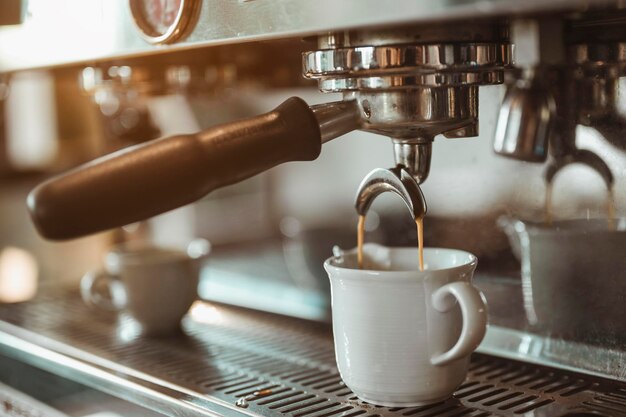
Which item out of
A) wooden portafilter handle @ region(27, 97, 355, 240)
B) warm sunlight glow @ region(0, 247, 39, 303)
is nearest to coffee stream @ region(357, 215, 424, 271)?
wooden portafilter handle @ region(27, 97, 355, 240)

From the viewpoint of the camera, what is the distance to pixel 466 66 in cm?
49

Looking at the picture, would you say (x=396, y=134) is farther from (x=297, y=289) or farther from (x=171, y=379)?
(x=297, y=289)

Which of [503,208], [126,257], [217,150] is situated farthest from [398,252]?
[126,257]

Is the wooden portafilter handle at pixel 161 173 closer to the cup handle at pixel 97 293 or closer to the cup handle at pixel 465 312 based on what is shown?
the cup handle at pixel 465 312

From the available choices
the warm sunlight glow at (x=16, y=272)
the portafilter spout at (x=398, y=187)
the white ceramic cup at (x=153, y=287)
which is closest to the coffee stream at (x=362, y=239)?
the portafilter spout at (x=398, y=187)

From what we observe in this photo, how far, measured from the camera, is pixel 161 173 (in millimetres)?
438

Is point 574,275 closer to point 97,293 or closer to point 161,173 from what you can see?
point 161,173

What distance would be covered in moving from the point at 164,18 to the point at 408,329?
265 mm

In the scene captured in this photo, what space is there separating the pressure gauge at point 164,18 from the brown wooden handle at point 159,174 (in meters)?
0.13

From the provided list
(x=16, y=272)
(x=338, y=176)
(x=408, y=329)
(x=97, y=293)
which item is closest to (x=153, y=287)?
(x=97, y=293)

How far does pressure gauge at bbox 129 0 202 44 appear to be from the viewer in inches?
22.3

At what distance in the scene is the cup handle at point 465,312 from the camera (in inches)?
20.3

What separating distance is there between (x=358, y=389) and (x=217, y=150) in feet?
0.67

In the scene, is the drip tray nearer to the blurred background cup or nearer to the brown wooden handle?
the blurred background cup
